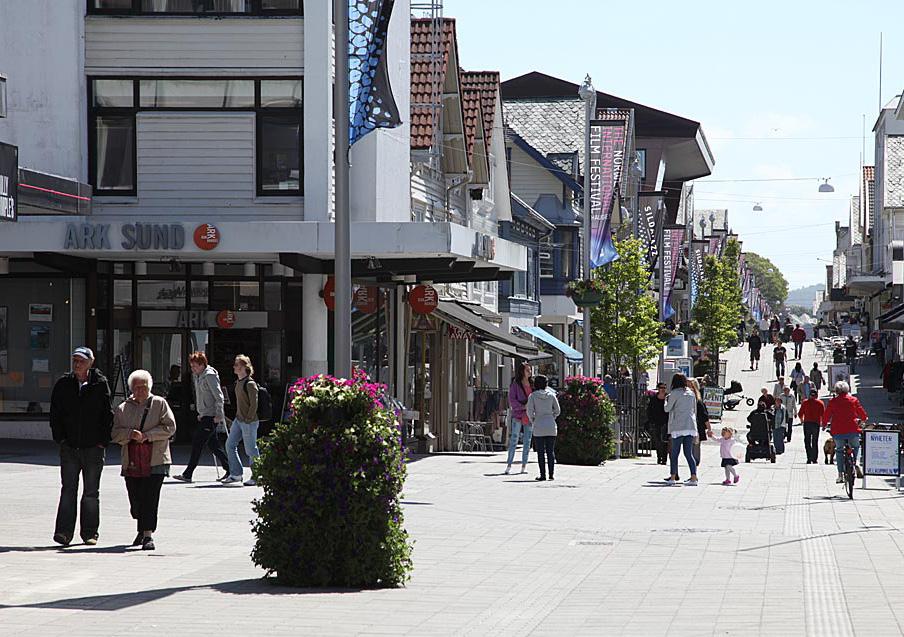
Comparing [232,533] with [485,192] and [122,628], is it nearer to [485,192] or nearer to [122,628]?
[122,628]

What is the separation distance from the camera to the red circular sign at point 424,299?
93.8 feet

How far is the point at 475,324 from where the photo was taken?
32.8m

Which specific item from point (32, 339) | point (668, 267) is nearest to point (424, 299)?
point (32, 339)

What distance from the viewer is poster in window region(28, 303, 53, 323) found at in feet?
81.9

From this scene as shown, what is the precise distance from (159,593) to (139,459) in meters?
2.69

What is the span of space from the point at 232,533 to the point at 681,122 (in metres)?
77.0

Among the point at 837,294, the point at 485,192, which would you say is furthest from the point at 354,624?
the point at 837,294

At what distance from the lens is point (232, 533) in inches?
564

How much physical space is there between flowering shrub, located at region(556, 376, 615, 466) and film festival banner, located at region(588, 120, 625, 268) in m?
7.77

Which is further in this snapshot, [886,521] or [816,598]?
[886,521]

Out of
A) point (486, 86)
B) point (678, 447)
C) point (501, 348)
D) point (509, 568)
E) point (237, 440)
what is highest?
point (486, 86)

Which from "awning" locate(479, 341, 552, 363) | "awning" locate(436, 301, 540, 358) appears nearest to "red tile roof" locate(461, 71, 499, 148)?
"awning" locate(436, 301, 540, 358)

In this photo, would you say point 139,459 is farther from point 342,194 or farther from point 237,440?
point 237,440

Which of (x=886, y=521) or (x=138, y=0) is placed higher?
(x=138, y=0)
